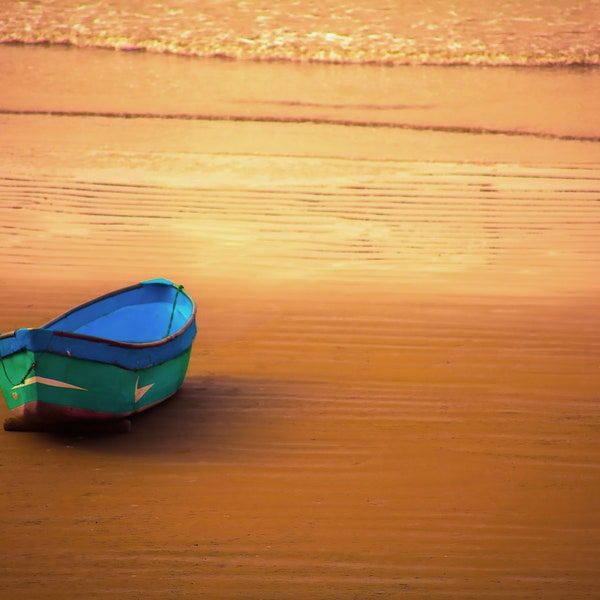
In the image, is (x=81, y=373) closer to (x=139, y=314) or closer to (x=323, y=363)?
(x=139, y=314)

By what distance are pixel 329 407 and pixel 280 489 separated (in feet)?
3.26

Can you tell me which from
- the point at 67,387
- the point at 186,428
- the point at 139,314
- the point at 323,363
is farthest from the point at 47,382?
the point at 323,363

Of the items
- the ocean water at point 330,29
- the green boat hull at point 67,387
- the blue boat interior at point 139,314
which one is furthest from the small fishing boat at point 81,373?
the ocean water at point 330,29

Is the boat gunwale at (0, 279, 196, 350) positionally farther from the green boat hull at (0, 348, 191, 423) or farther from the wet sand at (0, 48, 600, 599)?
the wet sand at (0, 48, 600, 599)

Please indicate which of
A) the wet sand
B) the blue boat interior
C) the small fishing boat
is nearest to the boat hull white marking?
the small fishing boat

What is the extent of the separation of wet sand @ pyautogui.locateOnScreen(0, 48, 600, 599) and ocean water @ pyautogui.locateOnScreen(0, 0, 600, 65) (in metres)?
5.46

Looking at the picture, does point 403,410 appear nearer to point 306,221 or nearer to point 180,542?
point 180,542

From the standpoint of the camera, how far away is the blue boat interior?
5.98 meters

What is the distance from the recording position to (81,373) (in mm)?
5152

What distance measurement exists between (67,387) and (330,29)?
14.3 m

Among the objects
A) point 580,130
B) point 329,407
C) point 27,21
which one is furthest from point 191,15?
point 329,407

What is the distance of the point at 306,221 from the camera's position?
30.0 ft

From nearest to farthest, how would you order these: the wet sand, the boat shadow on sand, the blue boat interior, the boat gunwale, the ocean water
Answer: the wet sand < the boat gunwale < the boat shadow on sand < the blue boat interior < the ocean water

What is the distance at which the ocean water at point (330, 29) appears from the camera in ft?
56.2
